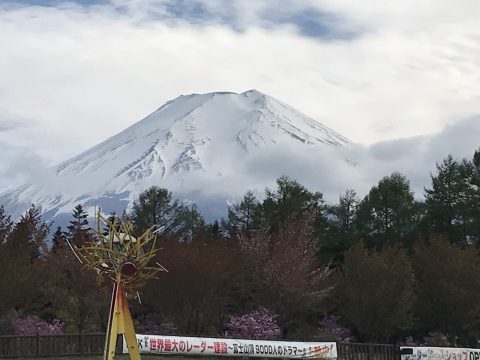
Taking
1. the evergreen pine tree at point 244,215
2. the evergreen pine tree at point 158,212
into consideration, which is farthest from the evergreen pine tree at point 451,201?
the evergreen pine tree at point 158,212

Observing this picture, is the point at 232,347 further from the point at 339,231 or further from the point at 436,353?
the point at 339,231

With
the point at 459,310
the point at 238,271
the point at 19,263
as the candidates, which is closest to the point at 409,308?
the point at 459,310

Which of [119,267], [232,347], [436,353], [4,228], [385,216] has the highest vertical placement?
[385,216]

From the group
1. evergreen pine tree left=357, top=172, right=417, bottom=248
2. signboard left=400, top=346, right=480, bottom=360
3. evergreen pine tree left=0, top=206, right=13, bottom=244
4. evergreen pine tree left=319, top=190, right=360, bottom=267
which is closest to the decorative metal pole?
signboard left=400, top=346, right=480, bottom=360

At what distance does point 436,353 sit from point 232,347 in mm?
8839

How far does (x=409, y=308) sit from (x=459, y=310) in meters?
2.77

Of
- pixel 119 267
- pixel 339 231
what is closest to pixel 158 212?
pixel 339 231

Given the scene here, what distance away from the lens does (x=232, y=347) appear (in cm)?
3130

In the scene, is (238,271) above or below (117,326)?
above

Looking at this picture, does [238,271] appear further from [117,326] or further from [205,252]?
[117,326]

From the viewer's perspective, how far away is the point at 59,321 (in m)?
40.6

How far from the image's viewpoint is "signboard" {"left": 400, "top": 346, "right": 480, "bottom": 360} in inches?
1336

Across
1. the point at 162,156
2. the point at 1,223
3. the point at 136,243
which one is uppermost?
the point at 162,156

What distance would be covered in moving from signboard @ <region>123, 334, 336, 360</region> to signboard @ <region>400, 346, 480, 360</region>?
10.4 ft
